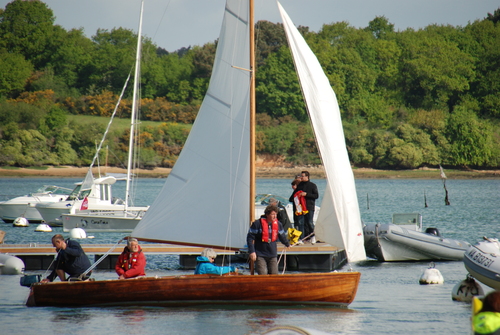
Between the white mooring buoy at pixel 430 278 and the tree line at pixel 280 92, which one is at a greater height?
the tree line at pixel 280 92

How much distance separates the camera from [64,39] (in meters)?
118

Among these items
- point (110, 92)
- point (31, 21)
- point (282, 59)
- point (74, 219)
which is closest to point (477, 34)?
point (282, 59)

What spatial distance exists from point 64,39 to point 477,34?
7164 centimetres

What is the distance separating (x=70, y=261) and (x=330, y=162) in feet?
16.7

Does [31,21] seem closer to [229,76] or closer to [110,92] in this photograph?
[110,92]

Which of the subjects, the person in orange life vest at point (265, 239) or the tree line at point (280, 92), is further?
the tree line at point (280, 92)

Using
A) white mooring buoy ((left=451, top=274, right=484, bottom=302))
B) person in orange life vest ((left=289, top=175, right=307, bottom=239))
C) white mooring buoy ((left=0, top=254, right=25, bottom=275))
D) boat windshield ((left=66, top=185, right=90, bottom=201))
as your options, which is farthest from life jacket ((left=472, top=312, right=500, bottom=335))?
boat windshield ((left=66, top=185, right=90, bottom=201))

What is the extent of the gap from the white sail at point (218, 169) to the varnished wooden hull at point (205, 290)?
104 cm

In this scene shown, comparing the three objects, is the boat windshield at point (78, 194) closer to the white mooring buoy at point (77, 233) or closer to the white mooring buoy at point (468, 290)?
the white mooring buoy at point (77, 233)

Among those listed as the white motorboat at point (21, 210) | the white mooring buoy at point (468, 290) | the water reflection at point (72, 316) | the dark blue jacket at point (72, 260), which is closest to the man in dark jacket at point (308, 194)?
the white mooring buoy at point (468, 290)

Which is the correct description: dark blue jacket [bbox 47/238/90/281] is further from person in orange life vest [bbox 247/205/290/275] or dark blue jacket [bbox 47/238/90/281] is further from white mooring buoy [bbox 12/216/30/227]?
white mooring buoy [bbox 12/216/30/227]

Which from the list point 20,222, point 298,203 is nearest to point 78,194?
point 20,222

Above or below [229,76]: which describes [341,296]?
below

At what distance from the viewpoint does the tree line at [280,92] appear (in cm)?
9681
